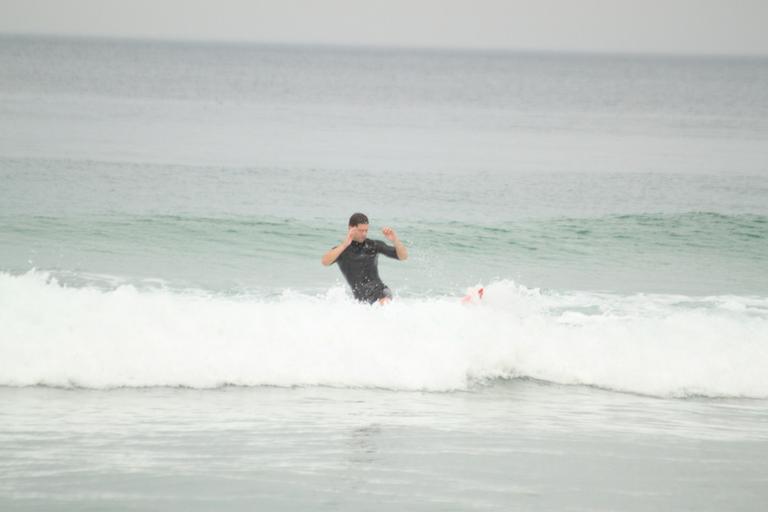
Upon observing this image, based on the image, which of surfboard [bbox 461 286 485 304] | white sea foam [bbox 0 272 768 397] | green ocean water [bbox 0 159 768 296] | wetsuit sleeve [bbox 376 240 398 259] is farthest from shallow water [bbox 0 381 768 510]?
green ocean water [bbox 0 159 768 296]

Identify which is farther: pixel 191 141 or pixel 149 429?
pixel 191 141

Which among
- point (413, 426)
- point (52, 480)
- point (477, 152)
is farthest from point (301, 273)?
point (477, 152)

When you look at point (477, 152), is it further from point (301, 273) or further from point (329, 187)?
point (301, 273)

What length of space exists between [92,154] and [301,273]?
17.8 m

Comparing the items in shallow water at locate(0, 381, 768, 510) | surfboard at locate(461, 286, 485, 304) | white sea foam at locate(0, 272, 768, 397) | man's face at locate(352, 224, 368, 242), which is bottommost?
shallow water at locate(0, 381, 768, 510)

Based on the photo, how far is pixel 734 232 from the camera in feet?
73.8

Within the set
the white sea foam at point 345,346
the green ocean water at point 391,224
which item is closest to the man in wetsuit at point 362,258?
the white sea foam at point 345,346

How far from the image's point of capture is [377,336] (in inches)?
446

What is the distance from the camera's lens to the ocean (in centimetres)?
758

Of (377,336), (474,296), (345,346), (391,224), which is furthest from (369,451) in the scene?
(391,224)

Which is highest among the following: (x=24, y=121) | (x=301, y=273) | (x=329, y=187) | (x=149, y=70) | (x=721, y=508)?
(x=149, y=70)

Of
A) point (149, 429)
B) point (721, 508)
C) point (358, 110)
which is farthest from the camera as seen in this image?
point (358, 110)

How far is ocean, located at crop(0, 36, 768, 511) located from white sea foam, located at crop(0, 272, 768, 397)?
0.03 metres

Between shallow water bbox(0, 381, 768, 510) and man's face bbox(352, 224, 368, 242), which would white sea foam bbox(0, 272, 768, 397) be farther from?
man's face bbox(352, 224, 368, 242)
